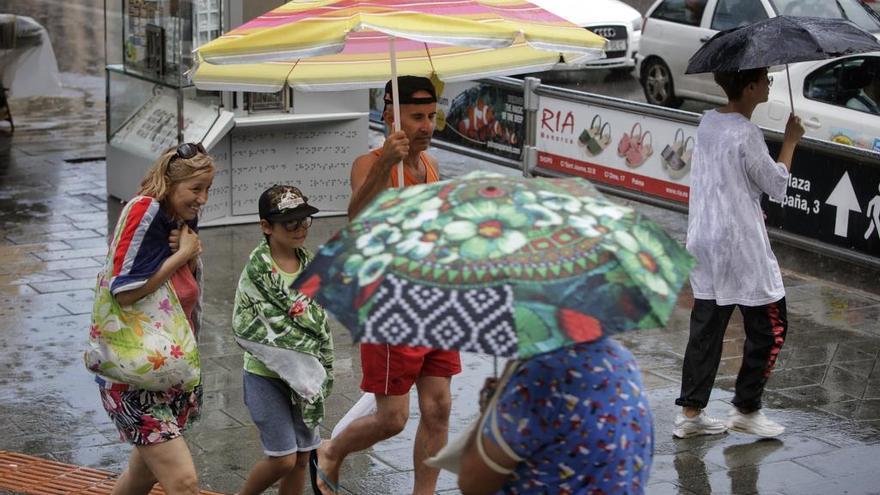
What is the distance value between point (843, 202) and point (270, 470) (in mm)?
5595

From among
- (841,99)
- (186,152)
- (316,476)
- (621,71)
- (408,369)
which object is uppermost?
(186,152)

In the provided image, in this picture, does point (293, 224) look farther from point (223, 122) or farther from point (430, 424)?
point (223, 122)

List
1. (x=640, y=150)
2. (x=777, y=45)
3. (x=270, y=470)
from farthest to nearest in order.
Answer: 1. (x=640, y=150)
2. (x=777, y=45)
3. (x=270, y=470)

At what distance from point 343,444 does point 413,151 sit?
48.0 inches

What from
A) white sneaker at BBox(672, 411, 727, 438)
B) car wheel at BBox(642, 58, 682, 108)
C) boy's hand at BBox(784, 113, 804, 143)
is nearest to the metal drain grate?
white sneaker at BBox(672, 411, 727, 438)

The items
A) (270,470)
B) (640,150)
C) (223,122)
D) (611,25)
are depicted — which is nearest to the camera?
(270,470)

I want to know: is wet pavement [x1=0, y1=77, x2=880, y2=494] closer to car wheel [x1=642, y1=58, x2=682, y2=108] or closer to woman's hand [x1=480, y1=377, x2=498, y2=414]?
woman's hand [x1=480, y1=377, x2=498, y2=414]

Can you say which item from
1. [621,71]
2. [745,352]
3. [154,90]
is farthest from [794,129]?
[621,71]

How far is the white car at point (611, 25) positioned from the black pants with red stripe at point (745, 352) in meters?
12.7

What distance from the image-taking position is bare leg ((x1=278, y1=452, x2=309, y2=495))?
5.45 metres

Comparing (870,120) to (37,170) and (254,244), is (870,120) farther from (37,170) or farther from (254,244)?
(37,170)

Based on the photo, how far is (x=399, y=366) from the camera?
5.48 meters

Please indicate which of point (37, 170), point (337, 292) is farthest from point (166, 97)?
point (337, 292)

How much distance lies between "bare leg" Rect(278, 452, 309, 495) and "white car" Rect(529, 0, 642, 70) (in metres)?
14.3
